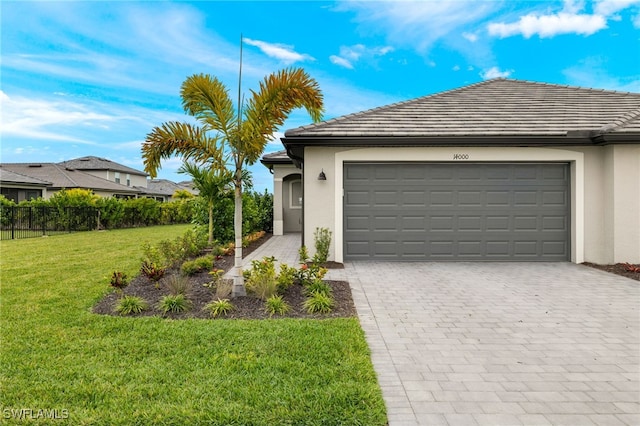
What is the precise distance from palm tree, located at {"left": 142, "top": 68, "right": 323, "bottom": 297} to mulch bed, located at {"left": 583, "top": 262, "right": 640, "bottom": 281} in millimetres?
7424

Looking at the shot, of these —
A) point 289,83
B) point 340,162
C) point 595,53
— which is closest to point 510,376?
point 289,83

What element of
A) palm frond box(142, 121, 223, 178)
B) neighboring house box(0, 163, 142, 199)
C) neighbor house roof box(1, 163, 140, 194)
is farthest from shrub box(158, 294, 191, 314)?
neighbor house roof box(1, 163, 140, 194)

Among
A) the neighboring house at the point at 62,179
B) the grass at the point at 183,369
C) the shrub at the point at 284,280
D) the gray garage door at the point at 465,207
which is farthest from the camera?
the neighboring house at the point at 62,179

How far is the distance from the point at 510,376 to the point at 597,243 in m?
7.61

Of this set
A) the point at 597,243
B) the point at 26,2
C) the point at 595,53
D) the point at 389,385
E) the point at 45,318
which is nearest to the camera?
the point at 389,385

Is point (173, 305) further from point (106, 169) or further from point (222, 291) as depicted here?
point (106, 169)

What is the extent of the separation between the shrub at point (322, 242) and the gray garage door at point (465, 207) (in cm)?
65

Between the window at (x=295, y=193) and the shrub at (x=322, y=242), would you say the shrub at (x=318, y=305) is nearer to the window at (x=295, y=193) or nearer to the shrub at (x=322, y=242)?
the shrub at (x=322, y=242)

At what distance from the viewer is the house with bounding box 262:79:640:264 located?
8648 millimetres

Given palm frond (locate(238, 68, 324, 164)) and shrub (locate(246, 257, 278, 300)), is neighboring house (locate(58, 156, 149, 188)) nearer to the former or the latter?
palm frond (locate(238, 68, 324, 164))

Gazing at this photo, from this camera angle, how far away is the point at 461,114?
966cm

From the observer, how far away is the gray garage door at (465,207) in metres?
8.91

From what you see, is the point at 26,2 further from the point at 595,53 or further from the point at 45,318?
the point at 595,53

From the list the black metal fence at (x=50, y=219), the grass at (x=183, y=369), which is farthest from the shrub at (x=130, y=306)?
the black metal fence at (x=50, y=219)
